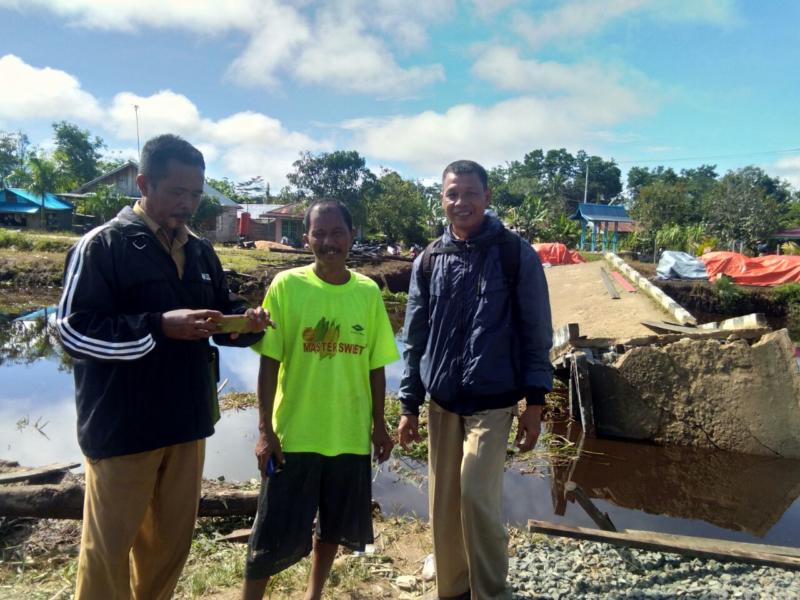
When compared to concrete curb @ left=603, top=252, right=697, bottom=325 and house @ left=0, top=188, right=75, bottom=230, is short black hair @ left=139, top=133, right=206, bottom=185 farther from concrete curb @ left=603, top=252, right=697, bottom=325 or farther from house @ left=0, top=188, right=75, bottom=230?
house @ left=0, top=188, right=75, bottom=230

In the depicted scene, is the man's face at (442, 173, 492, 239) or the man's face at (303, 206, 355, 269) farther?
the man's face at (442, 173, 492, 239)

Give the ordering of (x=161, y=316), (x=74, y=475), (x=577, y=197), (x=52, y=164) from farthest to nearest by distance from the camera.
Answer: (x=577, y=197), (x=52, y=164), (x=74, y=475), (x=161, y=316)

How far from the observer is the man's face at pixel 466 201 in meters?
2.96

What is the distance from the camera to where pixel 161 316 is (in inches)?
87.7

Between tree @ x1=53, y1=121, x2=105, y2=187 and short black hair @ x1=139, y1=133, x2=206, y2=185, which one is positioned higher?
tree @ x1=53, y1=121, x2=105, y2=187

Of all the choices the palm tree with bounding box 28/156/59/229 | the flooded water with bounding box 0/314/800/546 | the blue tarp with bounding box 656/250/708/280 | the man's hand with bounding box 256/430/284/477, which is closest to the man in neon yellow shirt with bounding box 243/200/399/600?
the man's hand with bounding box 256/430/284/477

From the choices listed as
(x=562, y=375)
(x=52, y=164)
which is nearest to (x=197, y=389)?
(x=562, y=375)

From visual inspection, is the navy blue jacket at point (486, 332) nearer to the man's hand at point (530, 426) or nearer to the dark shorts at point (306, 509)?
the man's hand at point (530, 426)

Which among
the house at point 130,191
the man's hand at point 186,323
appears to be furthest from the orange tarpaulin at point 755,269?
the house at point 130,191

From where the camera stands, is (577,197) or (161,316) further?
(577,197)

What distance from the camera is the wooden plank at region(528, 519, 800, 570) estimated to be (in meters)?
3.43

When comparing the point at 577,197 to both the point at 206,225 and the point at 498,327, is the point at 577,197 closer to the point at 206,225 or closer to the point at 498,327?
the point at 206,225

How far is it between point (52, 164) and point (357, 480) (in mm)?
38343

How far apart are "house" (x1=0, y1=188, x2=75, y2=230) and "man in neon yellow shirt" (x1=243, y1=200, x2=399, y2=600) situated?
124 feet
